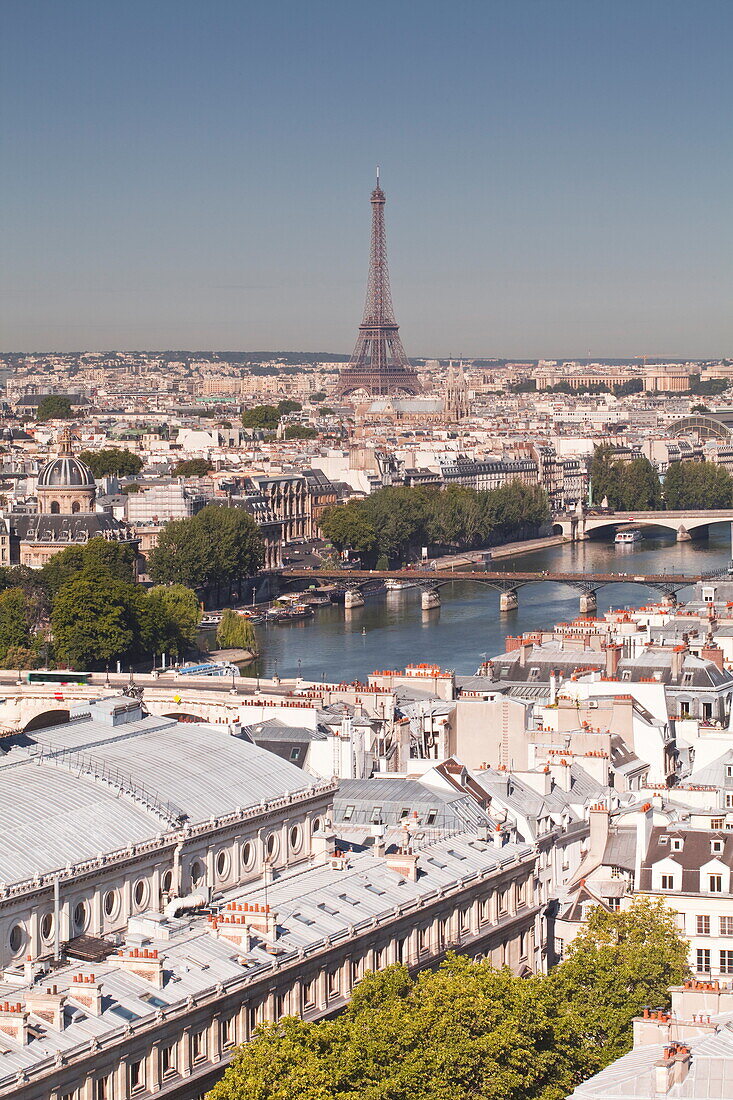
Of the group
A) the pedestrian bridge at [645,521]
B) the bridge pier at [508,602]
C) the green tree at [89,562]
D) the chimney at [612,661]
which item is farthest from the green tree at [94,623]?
the pedestrian bridge at [645,521]

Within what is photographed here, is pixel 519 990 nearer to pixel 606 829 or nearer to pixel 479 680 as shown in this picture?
pixel 606 829

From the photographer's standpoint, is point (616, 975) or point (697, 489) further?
point (697, 489)

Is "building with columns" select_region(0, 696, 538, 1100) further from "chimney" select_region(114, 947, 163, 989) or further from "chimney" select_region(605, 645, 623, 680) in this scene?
"chimney" select_region(605, 645, 623, 680)

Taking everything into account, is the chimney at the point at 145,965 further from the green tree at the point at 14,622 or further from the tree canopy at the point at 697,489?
the tree canopy at the point at 697,489

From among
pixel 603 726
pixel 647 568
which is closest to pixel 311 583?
pixel 647 568

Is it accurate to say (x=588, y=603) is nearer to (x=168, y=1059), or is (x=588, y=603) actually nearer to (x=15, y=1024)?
(x=168, y=1059)

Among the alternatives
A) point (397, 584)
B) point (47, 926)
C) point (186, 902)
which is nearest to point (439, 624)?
point (397, 584)
